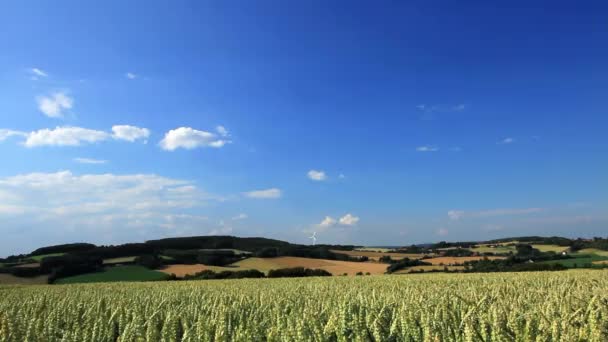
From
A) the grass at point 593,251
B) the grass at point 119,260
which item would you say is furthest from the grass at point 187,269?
the grass at point 593,251

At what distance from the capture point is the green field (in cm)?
5875

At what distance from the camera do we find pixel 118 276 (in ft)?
204

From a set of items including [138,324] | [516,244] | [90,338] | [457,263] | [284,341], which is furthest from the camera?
[516,244]

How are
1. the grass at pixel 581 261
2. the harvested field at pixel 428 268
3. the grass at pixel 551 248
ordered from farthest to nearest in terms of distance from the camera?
the grass at pixel 551 248
the harvested field at pixel 428 268
the grass at pixel 581 261

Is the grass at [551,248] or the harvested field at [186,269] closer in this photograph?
the harvested field at [186,269]

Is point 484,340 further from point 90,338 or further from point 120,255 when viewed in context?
point 120,255

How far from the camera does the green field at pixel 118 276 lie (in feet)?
193

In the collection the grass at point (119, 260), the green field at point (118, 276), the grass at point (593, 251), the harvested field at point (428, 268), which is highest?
the grass at point (119, 260)

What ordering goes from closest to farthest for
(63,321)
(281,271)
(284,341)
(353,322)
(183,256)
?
(284,341) → (353,322) → (63,321) → (281,271) → (183,256)

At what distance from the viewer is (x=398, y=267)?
215 ft

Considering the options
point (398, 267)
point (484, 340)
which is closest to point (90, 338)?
point (484, 340)

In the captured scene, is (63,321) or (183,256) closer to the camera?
(63,321)

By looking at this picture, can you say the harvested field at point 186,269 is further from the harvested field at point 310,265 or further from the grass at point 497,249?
the grass at point 497,249

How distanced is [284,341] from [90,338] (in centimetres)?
322
